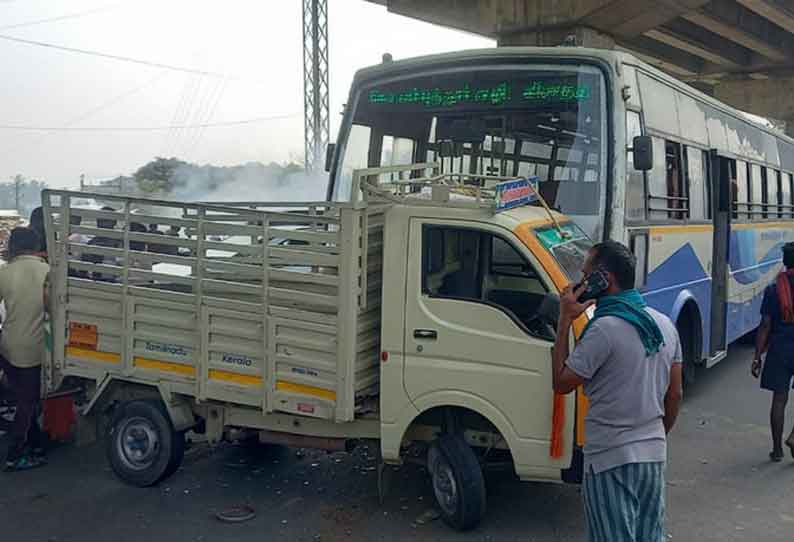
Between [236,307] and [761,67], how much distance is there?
2267 cm

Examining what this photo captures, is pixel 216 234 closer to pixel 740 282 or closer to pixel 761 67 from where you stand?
pixel 740 282

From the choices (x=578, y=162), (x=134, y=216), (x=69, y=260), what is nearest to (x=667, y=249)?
(x=578, y=162)

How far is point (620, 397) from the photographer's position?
10.8ft

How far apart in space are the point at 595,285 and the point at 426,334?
169cm

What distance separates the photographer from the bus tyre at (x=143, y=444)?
571 cm

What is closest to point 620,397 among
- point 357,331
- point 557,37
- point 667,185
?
point 357,331

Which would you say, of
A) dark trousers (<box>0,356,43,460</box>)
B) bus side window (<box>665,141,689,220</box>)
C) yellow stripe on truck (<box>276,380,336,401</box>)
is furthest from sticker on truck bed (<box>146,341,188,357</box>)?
bus side window (<box>665,141,689,220</box>)

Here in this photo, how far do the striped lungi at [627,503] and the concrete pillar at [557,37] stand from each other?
11.9 metres

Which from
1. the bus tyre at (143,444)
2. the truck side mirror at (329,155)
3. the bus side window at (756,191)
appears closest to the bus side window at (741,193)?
the bus side window at (756,191)

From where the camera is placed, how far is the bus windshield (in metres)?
6.30

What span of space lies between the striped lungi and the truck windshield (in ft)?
5.59

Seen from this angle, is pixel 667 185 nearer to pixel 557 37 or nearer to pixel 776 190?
pixel 776 190

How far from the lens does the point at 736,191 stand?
9.70 m

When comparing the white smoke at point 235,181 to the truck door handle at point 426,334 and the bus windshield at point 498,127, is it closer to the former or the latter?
the bus windshield at point 498,127
